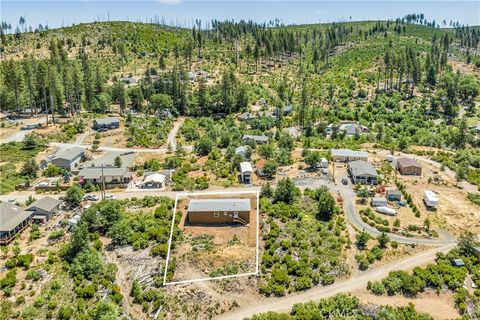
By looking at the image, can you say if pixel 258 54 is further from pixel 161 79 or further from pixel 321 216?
pixel 321 216

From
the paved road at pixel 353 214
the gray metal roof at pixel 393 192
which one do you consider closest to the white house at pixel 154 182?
the paved road at pixel 353 214

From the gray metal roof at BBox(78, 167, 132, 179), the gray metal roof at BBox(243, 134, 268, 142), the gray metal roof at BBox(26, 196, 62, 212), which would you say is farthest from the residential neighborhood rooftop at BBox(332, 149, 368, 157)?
the gray metal roof at BBox(26, 196, 62, 212)

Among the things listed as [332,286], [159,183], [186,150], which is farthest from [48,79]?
[332,286]

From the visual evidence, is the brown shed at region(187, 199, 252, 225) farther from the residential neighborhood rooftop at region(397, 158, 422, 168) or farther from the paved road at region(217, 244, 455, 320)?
the residential neighborhood rooftop at region(397, 158, 422, 168)

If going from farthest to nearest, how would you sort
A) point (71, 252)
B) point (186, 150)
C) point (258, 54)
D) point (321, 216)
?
point (258, 54) → point (186, 150) → point (321, 216) → point (71, 252)

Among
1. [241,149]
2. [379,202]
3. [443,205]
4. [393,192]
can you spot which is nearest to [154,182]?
[241,149]

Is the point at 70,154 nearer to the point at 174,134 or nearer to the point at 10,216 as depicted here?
the point at 10,216
